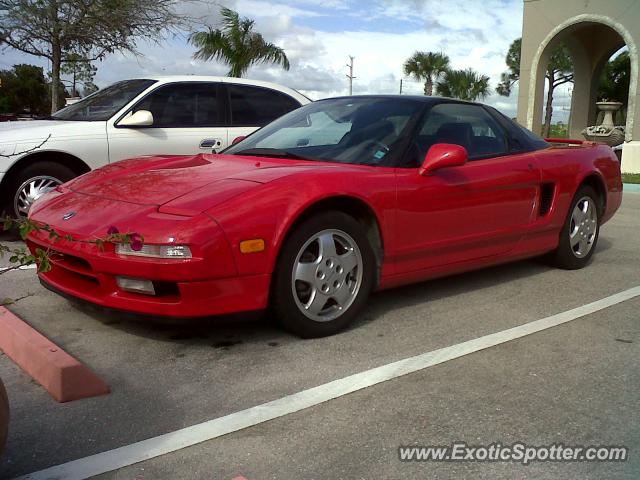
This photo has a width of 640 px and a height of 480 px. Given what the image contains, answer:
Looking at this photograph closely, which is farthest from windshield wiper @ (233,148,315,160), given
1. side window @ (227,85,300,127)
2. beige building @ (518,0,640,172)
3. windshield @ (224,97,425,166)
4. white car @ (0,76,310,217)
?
beige building @ (518,0,640,172)

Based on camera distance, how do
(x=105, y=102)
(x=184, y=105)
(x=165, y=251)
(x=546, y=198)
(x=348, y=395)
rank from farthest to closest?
(x=184, y=105)
(x=105, y=102)
(x=546, y=198)
(x=165, y=251)
(x=348, y=395)

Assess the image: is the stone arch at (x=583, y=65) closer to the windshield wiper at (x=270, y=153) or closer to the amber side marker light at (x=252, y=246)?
the windshield wiper at (x=270, y=153)

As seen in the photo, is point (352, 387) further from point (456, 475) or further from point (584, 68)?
point (584, 68)

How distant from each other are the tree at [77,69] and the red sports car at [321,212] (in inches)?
412

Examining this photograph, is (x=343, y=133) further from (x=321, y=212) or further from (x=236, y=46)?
(x=236, y=46)

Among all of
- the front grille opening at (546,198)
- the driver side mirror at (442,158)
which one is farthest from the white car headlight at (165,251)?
the front grille opening at (546,198)

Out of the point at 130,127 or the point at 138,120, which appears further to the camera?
the point at 130,127

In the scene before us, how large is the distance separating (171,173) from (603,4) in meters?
17.0

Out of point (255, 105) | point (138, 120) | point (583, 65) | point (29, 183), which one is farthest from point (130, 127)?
point (583, 65)

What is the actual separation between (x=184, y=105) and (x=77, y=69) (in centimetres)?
1826

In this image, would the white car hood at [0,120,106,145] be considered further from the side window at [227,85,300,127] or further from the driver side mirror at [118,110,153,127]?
the side window at [227,85,300,127]

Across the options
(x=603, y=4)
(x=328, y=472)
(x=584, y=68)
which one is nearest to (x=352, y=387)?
(x=328, y=472)

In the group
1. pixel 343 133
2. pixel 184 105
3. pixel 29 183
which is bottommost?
pixel 29 183

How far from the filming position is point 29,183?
611 cm
